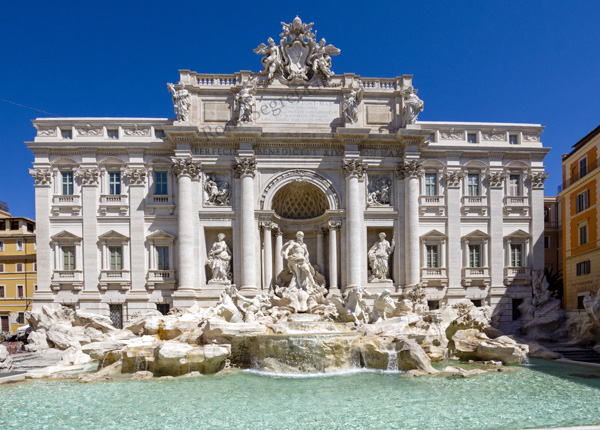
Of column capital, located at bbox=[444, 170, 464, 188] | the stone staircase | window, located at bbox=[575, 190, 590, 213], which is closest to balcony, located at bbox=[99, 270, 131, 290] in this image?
column capital, located at bbox=[444, 170, 464, 188]

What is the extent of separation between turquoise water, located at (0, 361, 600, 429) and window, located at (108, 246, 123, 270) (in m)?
9.50

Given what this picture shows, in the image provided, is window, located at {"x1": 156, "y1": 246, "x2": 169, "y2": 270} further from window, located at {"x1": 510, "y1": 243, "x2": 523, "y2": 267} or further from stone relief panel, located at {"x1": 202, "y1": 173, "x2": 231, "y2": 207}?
window, located at {"x1": 510, "y1": 243, "x2": 523, "y2": 267}

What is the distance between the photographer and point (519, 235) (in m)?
23.5

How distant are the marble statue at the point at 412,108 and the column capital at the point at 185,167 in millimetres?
11449

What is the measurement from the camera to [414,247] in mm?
22250

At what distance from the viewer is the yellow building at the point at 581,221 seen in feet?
77.6

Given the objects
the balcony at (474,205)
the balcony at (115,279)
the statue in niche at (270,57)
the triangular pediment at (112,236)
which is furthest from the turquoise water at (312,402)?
the statue in niche at (270,57)

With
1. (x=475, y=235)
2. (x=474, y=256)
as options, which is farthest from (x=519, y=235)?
(x=474, y=256)

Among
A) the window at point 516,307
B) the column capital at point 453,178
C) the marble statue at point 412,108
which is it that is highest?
the marble statue at point 412,108

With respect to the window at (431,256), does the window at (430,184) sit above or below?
above

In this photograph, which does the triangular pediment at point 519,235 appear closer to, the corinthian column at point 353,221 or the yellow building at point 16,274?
the corinthian column at point 353,221

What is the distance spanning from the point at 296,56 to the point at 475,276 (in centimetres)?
1546

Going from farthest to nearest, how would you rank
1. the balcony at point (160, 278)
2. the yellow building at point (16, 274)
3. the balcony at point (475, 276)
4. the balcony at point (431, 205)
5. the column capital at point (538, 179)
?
the yellow building at point (16, 274) < the column capital at point (538, 179) < the balcony at point (431, 205) < the balcony at point (475, 276) < the balcony at point (160, 278)

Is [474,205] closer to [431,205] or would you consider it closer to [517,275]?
[431,205]
